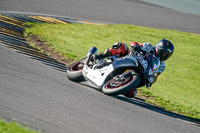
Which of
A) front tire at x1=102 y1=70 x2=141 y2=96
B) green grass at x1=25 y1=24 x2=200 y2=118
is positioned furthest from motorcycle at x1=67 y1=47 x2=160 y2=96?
green grass at x1=25 y1=24 x2=200 y2=118

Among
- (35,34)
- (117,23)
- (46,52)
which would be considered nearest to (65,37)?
(35,34)

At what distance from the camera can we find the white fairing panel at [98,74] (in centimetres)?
772

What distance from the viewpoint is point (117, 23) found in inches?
721

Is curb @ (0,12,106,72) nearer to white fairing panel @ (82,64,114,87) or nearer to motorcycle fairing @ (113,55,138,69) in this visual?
white fairing panel @ (82,64,114,87)

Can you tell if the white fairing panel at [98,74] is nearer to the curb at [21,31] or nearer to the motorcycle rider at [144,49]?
the motorcycle rider at [144,49]

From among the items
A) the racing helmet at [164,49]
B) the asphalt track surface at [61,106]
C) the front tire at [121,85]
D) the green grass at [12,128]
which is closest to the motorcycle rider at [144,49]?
the racing helmet at [164,49]

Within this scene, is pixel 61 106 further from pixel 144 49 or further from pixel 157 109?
pixel 157 109

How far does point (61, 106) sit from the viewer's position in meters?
5.86

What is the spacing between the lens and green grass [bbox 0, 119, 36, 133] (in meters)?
4.38

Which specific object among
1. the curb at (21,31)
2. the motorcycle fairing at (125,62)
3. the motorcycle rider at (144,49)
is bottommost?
the curb at (21,31)

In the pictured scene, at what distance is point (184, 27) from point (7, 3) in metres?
8.70

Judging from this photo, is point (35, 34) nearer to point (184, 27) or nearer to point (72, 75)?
point (72, 75)

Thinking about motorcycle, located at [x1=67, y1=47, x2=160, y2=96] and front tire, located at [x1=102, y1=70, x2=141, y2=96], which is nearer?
front tire, located at [x1=102, y1=70, x2=141, y2=96]

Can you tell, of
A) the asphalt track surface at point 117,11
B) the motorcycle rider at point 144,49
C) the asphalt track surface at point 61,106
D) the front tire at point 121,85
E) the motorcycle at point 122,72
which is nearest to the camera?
the asphalt track surface at point 61,106
